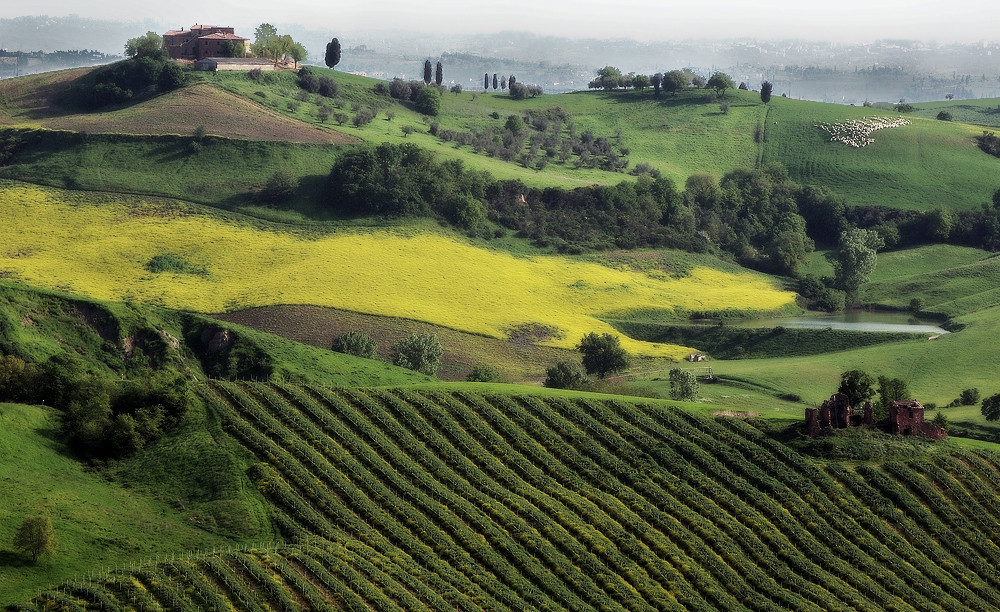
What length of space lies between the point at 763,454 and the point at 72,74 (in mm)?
145530

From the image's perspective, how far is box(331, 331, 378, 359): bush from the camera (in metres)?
109

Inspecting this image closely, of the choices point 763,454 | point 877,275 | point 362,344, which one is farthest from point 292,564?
point 877,275

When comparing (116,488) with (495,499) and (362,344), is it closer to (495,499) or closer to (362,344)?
(495,499)

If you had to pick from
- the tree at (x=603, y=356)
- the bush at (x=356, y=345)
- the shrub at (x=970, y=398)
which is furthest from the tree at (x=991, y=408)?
the bush at (x=356, y=345)

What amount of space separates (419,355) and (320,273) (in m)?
27.7

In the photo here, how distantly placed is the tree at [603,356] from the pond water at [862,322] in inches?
1081

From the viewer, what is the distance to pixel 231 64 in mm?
189500

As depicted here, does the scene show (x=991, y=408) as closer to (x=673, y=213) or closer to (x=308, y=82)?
(x=673, y=213)

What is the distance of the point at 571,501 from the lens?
69750mm

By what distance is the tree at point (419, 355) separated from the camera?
352 ft

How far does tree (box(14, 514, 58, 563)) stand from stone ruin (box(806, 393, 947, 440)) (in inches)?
1793

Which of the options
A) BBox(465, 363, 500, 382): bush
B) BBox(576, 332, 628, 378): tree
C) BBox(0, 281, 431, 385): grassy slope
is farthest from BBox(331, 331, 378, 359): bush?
BBox(576, 332, 628, 378): tree

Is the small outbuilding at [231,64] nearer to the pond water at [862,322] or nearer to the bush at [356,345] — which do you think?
the bush at [356,345]

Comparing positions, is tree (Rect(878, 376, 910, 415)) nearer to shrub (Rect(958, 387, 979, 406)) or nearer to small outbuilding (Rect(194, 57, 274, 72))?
shrub (Rect(958, 387, 979, 406))
